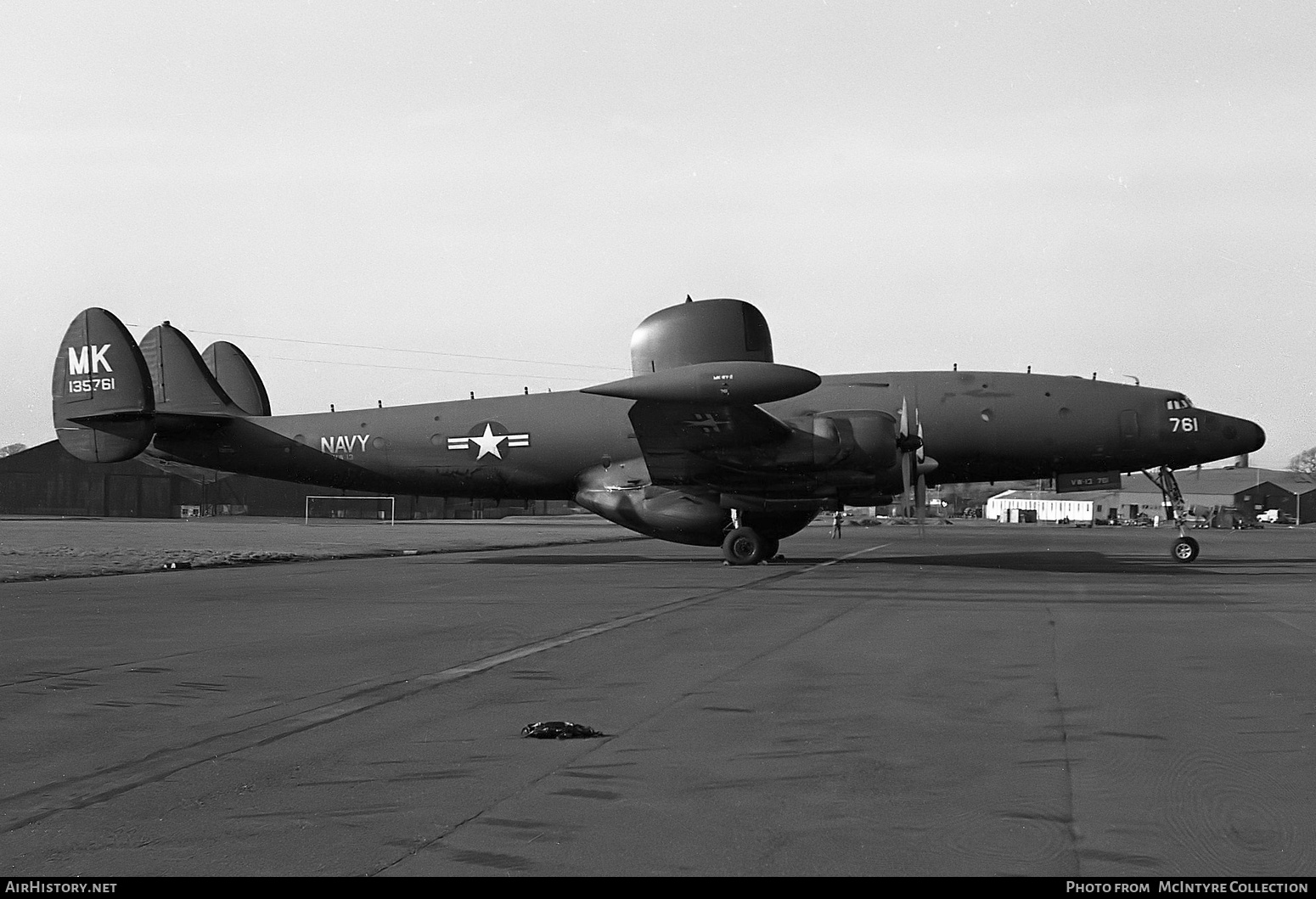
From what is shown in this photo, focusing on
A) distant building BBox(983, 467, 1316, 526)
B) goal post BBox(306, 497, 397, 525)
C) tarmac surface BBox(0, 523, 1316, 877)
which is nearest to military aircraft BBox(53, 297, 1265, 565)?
tarmac surface BBox(0, 523, 1316, 877)

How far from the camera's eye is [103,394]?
31.0m

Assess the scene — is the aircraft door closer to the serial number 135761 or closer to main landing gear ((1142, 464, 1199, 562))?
main landing gear ((1142, 464, 1199, 562))

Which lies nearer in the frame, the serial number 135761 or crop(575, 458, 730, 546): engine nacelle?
crop(575, 458, 730, 546): engine nacelle

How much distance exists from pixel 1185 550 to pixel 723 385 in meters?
14.6

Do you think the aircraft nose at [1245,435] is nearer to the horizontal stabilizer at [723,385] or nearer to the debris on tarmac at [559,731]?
the horizontal stabilizer at [723,385]

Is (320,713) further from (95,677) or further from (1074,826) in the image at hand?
(1074,826)

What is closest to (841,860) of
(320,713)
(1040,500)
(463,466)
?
(320,713)

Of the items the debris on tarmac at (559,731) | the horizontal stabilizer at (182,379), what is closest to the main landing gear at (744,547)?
the horizontal stabilizer at (182,379)

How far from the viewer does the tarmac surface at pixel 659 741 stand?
4.90 m

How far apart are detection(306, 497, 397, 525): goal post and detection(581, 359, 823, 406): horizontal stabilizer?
2892 inches

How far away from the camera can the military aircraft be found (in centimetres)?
2569

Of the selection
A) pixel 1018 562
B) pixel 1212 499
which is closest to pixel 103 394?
pixel 1018 562

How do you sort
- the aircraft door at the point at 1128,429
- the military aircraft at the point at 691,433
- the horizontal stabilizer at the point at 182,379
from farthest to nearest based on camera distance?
1. the horizontal stabilizer at the point at 182,379
2. the aircraft door at the point at 1128,429
3. the military aircraft at the point at 691,433

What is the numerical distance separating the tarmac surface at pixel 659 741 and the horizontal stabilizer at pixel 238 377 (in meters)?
20.8
